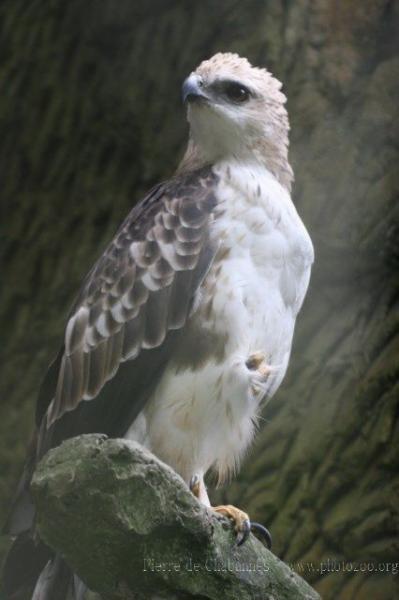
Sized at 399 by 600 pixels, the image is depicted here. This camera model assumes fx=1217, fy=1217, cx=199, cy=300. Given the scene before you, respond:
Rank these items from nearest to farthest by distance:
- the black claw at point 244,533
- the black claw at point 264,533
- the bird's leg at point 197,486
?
the black claw at point 244,533 → the black claw at point 264,533 → the bird's leg at point 197,486

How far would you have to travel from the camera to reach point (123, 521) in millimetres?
2771

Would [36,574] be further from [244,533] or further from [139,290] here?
[139,290]

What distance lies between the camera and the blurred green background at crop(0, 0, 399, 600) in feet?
16.3

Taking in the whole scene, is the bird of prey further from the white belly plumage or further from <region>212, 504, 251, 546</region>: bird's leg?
<region>212, 504, 251, 546</region>: bird's leg

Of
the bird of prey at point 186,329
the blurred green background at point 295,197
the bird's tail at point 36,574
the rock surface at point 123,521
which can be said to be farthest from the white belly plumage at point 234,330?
the blurred green background at point 295,197

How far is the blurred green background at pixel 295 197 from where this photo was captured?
495 centimetres

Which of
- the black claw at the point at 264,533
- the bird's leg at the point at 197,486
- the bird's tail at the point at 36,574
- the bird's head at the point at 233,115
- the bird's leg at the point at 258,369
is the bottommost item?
the bird's tail at the point at 36,574

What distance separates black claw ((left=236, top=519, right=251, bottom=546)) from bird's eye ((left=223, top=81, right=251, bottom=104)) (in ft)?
4.83

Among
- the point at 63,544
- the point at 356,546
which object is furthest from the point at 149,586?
the point at 356,546

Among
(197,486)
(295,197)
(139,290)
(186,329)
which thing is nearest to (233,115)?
(139,290)

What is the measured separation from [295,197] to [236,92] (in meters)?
1.10

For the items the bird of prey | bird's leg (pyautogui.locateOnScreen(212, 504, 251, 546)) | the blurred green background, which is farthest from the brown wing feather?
the blurred green background

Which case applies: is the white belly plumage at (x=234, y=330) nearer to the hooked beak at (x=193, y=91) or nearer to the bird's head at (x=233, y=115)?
the bird's head at (x=233, y=115)

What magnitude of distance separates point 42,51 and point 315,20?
1203 mm
